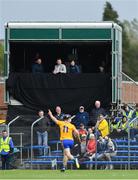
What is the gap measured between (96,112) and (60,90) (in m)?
1.62

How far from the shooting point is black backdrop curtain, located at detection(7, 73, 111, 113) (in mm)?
27641

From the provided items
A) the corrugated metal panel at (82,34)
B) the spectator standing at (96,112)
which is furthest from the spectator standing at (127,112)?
the corrugated metal panel at (82,34)

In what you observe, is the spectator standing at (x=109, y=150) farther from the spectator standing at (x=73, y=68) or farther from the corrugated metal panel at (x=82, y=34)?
the corrugated metal panel at (x=82, y=34)

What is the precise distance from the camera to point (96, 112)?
27328 mm

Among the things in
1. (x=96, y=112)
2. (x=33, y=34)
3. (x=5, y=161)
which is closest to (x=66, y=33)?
(x=33, y=34)

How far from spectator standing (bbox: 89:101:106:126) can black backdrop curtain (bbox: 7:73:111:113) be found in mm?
443

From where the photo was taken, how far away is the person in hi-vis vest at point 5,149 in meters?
26.8

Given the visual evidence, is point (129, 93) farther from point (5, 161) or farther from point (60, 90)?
point (5, 161)

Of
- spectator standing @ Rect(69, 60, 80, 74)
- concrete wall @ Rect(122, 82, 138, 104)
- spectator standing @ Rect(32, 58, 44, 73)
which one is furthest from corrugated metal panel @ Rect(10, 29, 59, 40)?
concrete wall @ Rect(122, 82, 138, 104)

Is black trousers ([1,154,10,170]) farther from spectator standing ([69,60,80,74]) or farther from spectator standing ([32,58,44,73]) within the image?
spectator standing ([69,60,80,74])

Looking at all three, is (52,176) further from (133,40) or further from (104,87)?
(133,40)

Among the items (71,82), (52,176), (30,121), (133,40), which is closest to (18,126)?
(30,121)

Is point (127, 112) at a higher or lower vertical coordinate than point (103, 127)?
higher

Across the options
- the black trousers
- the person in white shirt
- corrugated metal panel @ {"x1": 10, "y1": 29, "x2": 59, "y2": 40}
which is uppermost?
corrugated metal panel @ {"x1": 10, "y1": 29, "x2": 59, "y2": 40}
